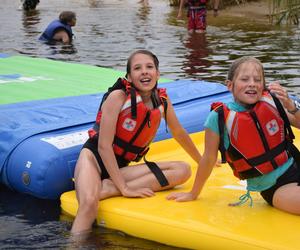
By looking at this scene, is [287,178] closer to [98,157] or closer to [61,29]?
[98,157]

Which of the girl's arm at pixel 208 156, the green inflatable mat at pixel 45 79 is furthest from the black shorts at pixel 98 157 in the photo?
the green inflatable mat at pixel 45 79

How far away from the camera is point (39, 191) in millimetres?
3865

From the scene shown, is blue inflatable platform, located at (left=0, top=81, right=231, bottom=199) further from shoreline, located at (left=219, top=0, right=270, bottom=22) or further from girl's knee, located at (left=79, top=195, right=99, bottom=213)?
shoreline, located at (left=219, top=0, right=270, bottom=22)

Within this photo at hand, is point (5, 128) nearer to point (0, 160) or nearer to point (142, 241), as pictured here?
point (0, 160)

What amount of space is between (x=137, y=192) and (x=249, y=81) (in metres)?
0.88

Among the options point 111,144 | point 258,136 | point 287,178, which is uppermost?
point 258,136

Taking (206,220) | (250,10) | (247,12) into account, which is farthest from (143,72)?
(250,10)

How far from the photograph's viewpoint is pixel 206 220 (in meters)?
3.14

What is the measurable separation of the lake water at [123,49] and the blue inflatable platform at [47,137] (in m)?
0.15

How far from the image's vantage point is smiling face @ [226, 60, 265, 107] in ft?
10.3

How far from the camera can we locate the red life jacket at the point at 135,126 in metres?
3.59

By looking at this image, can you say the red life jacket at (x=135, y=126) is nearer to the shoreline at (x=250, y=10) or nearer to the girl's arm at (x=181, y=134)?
the girl's arm at (x=181, y=134)

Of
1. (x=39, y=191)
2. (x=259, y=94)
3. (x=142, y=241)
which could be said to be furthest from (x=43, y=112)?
(x=259, y=94)

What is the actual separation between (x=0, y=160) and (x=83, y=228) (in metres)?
0.95
